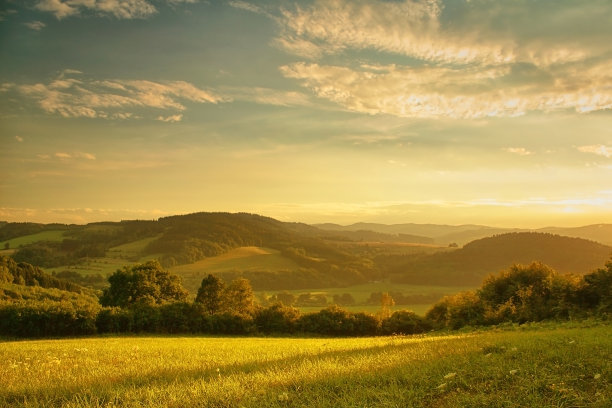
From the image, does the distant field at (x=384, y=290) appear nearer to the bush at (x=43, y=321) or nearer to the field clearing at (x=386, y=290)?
the field clearing at (x=386, y=290)

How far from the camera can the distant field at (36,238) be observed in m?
146

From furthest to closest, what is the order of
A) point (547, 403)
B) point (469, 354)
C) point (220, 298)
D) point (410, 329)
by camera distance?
point (220, 298)
point (410, 329)
point (469, 354)
point (547, 403)

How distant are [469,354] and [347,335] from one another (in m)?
35.8

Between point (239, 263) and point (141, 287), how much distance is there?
105558 millimetres

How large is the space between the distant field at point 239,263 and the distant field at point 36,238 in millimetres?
53096

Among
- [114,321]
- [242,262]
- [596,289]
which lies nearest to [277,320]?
[114,321]

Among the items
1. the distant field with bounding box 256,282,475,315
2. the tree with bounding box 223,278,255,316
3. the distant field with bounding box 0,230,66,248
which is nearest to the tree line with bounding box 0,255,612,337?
the tree with bounding box 223,278,255,316

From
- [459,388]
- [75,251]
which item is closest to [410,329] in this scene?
[459,388]

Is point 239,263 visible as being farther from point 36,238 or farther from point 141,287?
point 141,287

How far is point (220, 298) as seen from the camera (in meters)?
54.1

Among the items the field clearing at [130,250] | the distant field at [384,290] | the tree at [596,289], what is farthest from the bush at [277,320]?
the field clearing at [130,250]

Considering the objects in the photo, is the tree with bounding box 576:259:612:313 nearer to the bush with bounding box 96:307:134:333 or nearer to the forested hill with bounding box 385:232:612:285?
the bush with bounding box 96:307:134:333

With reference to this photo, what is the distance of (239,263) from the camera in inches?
6250

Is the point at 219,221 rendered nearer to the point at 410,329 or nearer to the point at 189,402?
the point at 410,329
